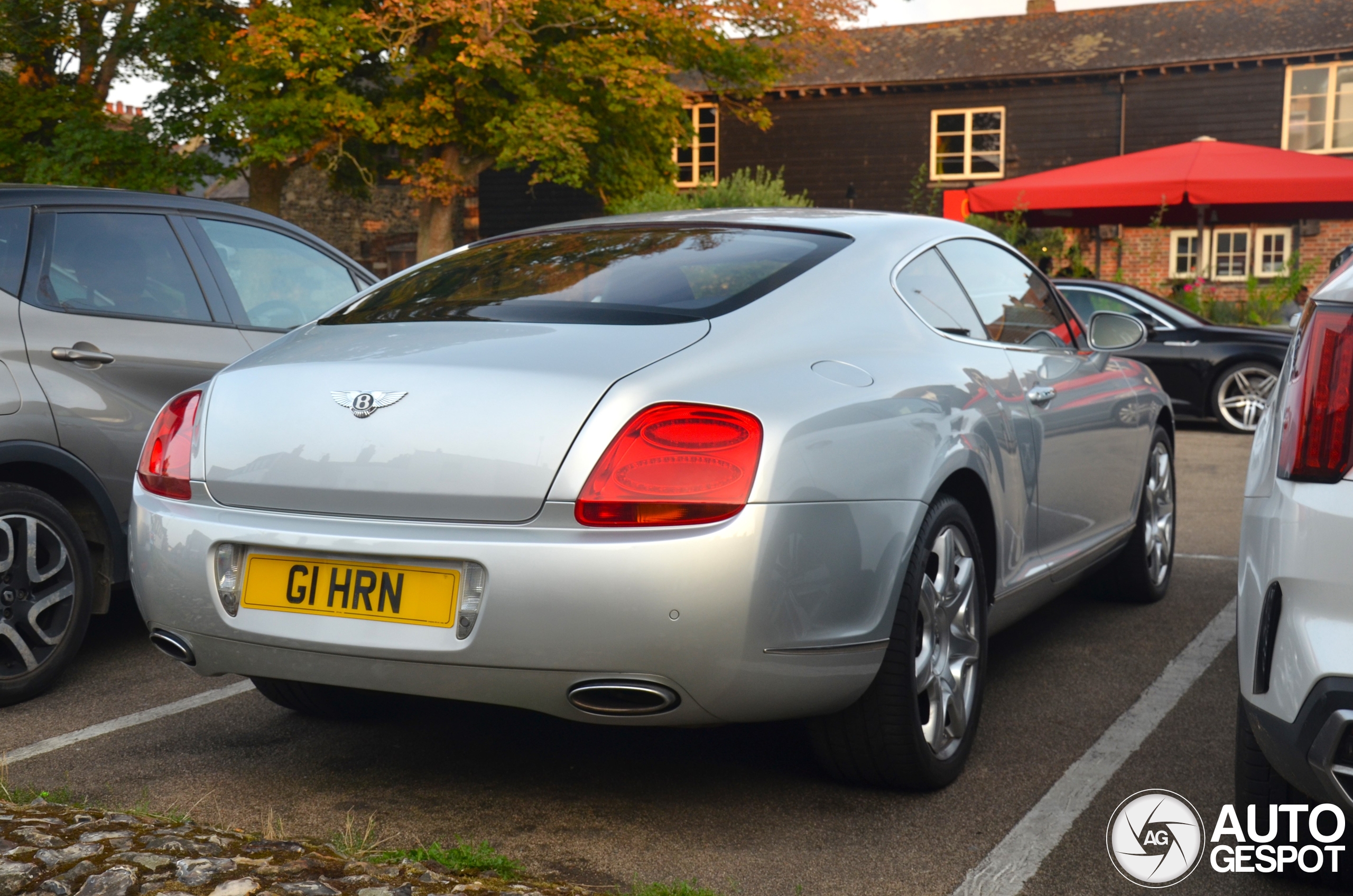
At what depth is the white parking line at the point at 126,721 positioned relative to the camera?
3547 millimetres

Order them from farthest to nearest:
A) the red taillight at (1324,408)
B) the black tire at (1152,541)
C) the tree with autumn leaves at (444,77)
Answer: the tree with autumn leaves at (444,77) → the black tire at (1152,541) → the red taillight at (1324,408)

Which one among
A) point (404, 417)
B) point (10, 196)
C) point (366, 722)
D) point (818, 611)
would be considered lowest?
point (366, 722)

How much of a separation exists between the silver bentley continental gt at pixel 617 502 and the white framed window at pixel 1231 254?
93.5 feet

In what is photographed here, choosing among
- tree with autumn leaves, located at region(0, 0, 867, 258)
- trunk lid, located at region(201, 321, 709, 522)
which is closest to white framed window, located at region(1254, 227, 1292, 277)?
tree with autumn leaves, located at region(0, 0, 867, 258)

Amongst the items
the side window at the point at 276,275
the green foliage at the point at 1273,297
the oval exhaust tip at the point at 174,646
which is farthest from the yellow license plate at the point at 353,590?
the green foliage at the point at 1273,297

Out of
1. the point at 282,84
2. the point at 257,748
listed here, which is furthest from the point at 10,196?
the point at 282,84

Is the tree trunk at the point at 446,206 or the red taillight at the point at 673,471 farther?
the tree trunk at the point at 446,206

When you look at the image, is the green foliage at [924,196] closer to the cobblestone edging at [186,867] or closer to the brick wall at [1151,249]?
the brick wall at [1151,249]

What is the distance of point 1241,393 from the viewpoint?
12.2 metres

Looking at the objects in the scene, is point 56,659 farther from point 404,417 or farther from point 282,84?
point 282,84

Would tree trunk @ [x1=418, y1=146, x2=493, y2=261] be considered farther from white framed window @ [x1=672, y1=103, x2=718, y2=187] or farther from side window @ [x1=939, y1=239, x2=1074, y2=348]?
side window @ [x1=939, y1=239, x2=1074, y2=348]

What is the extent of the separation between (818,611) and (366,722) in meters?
1.65

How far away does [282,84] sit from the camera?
939 inches
